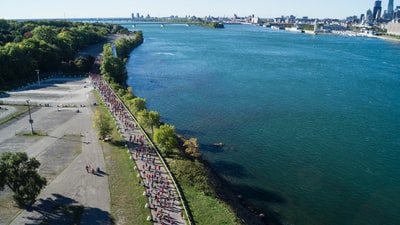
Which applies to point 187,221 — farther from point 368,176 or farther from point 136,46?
point 136,46

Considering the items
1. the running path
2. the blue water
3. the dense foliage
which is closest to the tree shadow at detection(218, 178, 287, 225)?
the blue water

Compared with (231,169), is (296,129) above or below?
above

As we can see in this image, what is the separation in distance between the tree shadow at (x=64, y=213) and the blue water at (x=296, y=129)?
1375 centimetres

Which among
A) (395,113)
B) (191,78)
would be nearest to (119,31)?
(191,78)

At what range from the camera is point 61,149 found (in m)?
34.8

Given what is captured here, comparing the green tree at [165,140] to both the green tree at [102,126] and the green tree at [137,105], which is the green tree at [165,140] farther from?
the green tree at [137,105]

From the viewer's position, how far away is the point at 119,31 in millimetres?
192000

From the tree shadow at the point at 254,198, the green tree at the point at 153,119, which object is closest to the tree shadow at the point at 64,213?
the tree shadow at the point at 254,198

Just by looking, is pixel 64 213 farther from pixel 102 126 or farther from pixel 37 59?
pixel 37 59

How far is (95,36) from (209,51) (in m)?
44.3

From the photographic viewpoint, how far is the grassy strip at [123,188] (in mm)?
23991

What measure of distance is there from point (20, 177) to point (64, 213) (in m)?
3.99

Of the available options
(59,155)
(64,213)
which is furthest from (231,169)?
(64,213)

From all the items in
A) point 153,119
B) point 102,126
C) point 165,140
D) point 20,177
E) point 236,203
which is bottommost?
point 236,203
